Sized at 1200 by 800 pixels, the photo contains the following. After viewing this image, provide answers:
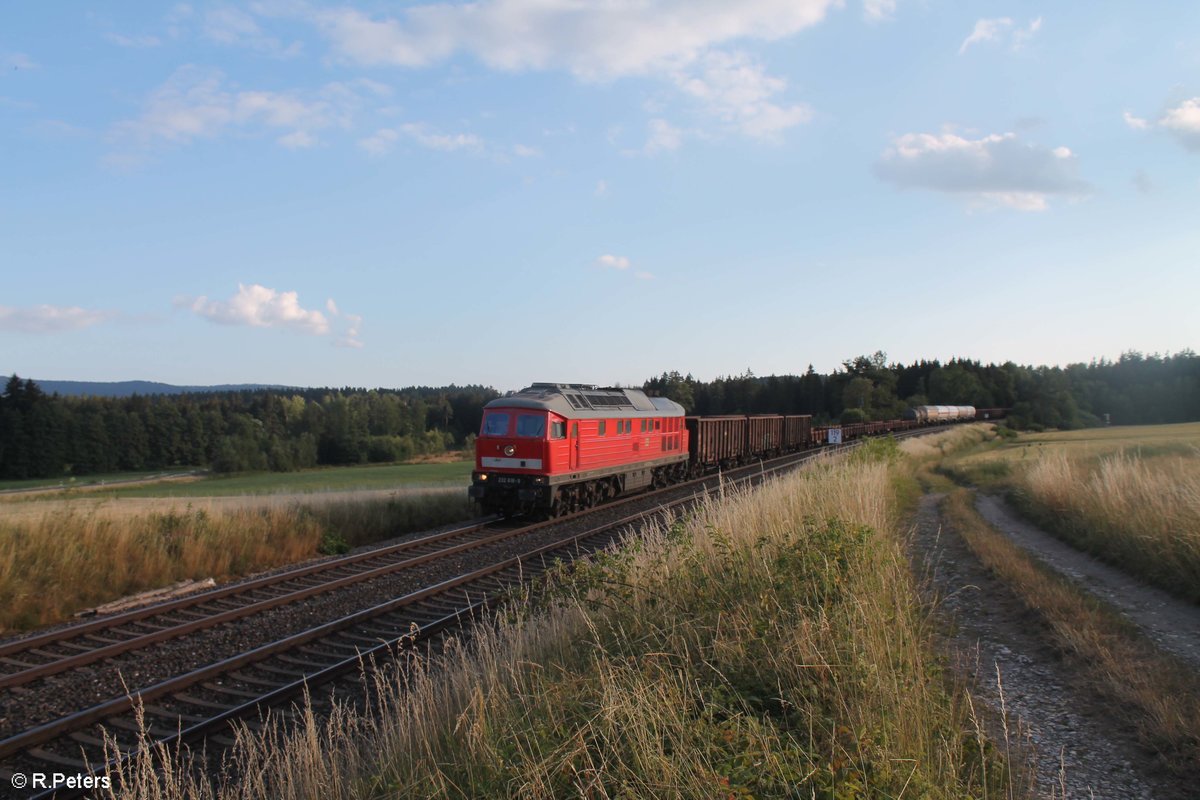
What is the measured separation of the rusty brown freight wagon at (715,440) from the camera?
30172 mm

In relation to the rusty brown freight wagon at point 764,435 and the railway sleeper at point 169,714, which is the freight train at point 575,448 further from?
the railway sleeper at point 169,714

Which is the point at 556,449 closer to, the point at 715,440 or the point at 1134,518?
the point at 1134,518

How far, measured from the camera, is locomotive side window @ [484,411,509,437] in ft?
62.1

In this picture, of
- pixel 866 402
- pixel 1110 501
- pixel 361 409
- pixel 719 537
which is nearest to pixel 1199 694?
pixel 719 537

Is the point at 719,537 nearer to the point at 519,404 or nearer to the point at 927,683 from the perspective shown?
the point at 927,683

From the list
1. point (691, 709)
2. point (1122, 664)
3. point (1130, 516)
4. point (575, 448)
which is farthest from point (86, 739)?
point (575, 448)

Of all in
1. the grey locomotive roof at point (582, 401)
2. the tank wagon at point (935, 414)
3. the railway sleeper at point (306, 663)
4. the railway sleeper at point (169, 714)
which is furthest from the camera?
the tank wagon at point (935, 414)

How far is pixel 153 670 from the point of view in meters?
7.73

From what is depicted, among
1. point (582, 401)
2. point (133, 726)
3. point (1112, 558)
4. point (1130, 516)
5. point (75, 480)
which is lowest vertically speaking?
point (75, 480)

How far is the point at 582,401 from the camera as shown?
2058 centimetres

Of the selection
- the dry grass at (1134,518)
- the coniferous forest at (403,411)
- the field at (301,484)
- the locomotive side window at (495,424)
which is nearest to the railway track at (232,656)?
the locomotive side window at (495,424)

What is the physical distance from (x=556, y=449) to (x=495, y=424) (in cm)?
189

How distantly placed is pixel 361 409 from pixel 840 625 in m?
109

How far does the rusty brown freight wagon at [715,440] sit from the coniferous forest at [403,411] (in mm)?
28641
